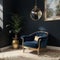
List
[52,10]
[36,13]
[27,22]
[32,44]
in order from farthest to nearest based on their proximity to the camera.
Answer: [27,22] → [36,13] → [52,10] → [32,44]

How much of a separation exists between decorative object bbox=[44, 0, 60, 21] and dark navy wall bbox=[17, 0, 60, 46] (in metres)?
0.18

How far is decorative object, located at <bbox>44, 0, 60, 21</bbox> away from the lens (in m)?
6.53

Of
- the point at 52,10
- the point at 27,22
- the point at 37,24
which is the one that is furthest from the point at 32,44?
the point at 52,10

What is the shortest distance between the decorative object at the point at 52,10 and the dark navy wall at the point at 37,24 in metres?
0.18

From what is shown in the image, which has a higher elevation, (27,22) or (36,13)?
(36,13)

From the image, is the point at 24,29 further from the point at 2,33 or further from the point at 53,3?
the point at 53,3

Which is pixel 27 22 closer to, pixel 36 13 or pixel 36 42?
pixel 36 13

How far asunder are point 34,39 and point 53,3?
1.73 metres

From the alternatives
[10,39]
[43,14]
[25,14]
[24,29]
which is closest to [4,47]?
[10,39]

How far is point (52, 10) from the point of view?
262 inches

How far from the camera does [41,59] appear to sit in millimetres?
5207

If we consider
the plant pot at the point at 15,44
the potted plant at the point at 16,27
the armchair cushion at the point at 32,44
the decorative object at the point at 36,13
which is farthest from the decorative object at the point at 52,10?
the plant pot at the point at 15,44

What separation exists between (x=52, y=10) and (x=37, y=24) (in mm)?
934

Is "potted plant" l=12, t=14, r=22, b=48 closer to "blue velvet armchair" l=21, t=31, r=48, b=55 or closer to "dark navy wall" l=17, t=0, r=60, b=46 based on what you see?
"dark navy wall" l=17, t=0, r=60, b=46
